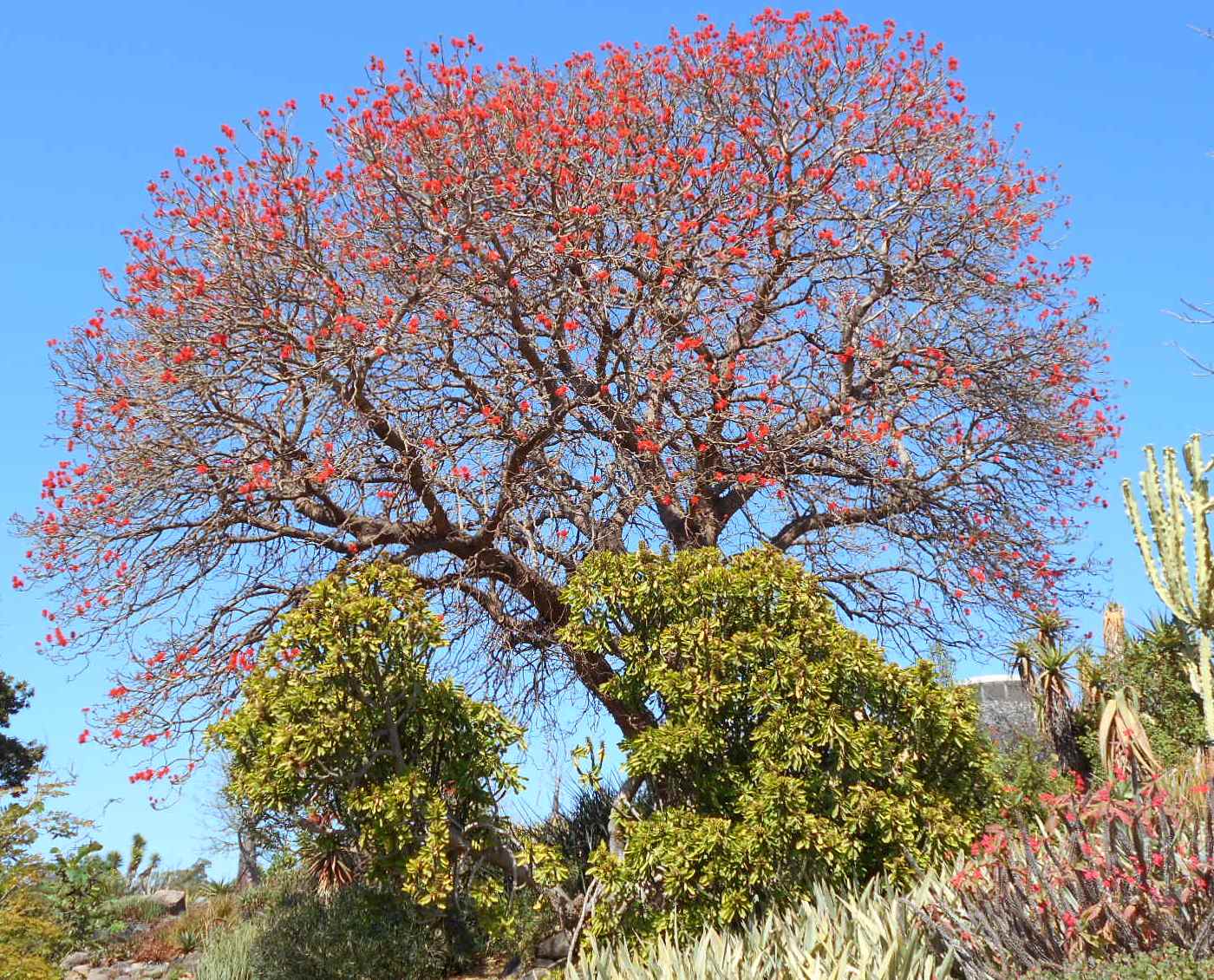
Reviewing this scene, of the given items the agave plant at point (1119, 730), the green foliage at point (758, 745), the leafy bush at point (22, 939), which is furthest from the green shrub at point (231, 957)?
the agave plant at point (1119, 730)

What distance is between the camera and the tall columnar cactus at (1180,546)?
33.2 ft

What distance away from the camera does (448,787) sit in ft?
35.0

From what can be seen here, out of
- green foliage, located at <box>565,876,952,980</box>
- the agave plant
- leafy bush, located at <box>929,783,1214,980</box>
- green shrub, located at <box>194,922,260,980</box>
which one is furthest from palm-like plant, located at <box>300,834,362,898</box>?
the agave plant

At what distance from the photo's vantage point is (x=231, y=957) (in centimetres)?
1259

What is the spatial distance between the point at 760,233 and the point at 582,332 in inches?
107

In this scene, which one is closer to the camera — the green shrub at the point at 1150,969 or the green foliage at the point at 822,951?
the green shrub at the point at 1150,969

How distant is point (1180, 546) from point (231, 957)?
35.9 feet

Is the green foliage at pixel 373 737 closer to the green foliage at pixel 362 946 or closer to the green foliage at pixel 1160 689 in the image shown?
the green foliage at pixel 362 946

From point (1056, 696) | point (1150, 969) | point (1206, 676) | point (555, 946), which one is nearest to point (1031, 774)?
point (1056, 696)

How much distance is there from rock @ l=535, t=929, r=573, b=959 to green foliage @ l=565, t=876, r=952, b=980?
10.7 ft

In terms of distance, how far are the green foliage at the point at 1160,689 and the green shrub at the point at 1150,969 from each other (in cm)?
960

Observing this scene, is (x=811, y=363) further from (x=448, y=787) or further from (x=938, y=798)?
(x=448, y=787)

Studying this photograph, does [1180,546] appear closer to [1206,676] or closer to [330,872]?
[1206,676]

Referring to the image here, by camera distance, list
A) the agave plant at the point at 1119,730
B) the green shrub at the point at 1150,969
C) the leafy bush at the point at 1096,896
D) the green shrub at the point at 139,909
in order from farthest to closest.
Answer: the green shrub at the point at 139,909 < the agave plant at the point at 1119,730 < the leafy bush at the point at 1096,896 < the green shrub at the point at 1150,969
